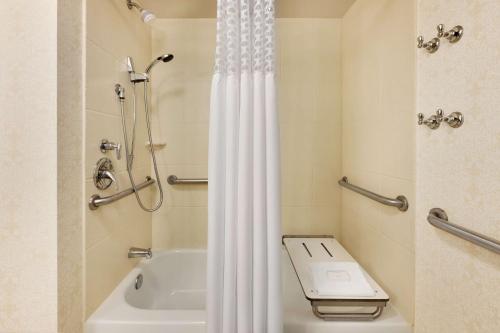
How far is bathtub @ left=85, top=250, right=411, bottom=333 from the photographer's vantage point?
91cm

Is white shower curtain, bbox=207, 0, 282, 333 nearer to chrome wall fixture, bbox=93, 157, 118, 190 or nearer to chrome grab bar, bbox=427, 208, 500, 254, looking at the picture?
chrome grab bar, bbox=427, 208, 500, 254

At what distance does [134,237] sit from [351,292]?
1.15 m

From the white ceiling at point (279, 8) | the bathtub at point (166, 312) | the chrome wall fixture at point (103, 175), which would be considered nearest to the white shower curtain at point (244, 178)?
the bathtub at point (166, 312)

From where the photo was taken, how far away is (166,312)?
1007mm

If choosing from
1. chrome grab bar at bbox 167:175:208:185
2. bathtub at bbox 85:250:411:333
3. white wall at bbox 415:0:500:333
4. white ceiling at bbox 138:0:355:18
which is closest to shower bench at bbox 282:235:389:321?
bathtub at bbox 85:250:411:333

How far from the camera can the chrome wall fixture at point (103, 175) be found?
1.06m

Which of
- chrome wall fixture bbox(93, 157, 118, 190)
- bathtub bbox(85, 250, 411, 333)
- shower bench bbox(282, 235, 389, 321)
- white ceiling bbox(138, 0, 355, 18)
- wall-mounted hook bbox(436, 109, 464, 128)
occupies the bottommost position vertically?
bathtub bbox(85, 250, 411, 333)

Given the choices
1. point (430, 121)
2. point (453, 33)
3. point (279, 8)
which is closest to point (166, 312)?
point (430, 121)
